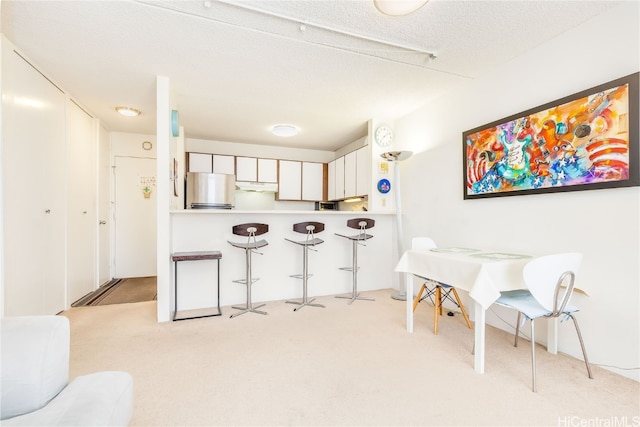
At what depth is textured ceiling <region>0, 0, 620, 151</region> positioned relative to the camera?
1.96 m

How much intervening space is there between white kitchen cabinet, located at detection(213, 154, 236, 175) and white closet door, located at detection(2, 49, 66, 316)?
2.29 meters

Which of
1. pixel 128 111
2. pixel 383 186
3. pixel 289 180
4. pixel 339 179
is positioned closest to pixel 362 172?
pixel 383 186

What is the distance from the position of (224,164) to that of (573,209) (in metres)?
4.93

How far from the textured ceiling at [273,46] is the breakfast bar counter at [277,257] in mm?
1404

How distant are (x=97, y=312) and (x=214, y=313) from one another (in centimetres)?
131

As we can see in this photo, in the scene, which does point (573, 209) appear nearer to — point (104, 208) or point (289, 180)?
point (289, 180)

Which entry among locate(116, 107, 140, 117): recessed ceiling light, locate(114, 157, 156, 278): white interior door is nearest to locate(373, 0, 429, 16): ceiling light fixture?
locate(116, 107, 140, 117): recessed ceiling light

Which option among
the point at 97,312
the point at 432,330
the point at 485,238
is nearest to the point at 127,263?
the point at 97,312

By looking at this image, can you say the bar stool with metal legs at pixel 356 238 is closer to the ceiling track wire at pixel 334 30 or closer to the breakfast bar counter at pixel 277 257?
the breakfast bar counter at pixel 277 257

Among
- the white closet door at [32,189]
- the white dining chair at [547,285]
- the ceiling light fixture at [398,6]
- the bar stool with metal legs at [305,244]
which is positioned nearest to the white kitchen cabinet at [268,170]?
the bar stool with metal legs at [305,244]

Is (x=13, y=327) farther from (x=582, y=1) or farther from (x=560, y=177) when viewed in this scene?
(x=582, y=1)

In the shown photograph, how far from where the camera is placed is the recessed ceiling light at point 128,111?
3757 millimetres
